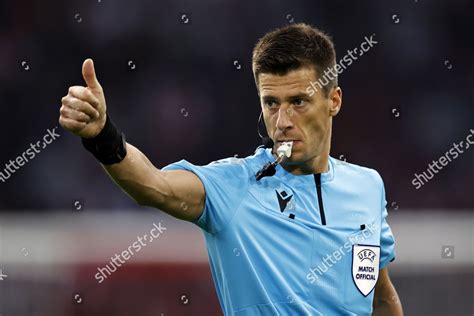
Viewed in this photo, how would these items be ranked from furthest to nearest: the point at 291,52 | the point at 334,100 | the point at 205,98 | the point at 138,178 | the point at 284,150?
the point at 205,98, the point at 334,100, the point at 291,52, the point at 284,150, the point at 138,178

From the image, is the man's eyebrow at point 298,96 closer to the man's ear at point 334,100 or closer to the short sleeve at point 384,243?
the man's ear at point 334,100

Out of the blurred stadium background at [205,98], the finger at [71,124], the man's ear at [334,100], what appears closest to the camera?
the finger at [71,124]

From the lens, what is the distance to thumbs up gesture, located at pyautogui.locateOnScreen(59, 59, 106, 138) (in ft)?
8.07

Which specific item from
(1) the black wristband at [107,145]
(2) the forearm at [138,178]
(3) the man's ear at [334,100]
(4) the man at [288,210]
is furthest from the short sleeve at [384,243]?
(1) the black wristband at [107,145]

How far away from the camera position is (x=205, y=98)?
9.29m

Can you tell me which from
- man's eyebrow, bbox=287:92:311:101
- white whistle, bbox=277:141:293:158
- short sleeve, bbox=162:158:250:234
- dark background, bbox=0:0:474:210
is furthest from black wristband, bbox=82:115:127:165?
dark background, bbox=0:0:474:210

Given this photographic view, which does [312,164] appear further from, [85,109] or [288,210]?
[85,109]

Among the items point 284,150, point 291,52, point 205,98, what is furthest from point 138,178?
point 205,98

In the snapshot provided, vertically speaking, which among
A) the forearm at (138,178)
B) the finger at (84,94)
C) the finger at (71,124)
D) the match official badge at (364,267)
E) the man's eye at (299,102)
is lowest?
the match official badge at (364,267)

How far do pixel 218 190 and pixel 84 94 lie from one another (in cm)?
88

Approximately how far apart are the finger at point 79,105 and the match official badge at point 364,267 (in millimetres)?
1452

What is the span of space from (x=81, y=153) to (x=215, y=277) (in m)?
5.78

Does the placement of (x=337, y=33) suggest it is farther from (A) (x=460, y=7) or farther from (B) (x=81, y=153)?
(B) (x=81, y=153)

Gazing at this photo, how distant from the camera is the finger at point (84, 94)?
8.06ft
